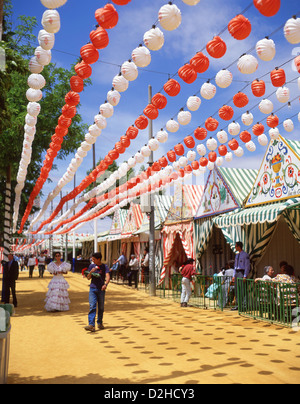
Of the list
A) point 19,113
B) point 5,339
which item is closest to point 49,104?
point 19,113

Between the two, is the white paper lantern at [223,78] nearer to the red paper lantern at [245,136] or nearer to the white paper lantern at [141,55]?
the white paper lantern at [141,55]

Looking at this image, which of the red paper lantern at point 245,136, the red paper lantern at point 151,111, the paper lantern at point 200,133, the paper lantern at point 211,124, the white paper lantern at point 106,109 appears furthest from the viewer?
the red paper lantern at point 245,136

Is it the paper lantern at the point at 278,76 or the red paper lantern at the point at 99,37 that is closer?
the red paper lantern at the point at 99,37

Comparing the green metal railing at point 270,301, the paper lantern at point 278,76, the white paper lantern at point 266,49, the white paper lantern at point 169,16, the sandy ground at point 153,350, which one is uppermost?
the white paper lantern at point 169,16

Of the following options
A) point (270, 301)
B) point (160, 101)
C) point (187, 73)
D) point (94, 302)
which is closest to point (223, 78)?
point (187, 73)

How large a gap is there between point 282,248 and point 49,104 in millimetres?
10980

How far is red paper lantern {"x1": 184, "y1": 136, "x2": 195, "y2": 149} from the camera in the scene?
36.1 ft

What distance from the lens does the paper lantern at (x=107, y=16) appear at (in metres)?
5.94

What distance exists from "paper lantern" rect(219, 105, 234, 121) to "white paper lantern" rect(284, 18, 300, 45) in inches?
134

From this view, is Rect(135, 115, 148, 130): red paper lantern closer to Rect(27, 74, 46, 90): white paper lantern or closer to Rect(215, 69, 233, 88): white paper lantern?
Rect(215, 69, 233, 88): white paper lantern

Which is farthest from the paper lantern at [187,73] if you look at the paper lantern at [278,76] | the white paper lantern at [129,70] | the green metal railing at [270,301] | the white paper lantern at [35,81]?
the green metal railing at [270,301]

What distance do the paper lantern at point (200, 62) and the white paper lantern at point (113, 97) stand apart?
1868mm

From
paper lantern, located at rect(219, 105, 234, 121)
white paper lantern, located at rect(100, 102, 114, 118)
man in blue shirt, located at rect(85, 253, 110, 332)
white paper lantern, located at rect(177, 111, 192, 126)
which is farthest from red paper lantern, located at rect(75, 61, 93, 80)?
man in blue shirt, located at rect(85, 253, 110, 332)
